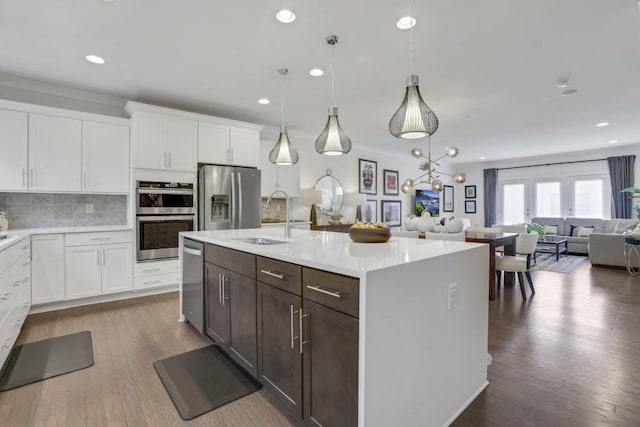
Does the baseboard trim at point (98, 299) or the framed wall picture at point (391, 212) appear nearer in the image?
the baseboard trim at point (98, 299)

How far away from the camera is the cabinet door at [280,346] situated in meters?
1.58

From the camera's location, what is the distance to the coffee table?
6875mm

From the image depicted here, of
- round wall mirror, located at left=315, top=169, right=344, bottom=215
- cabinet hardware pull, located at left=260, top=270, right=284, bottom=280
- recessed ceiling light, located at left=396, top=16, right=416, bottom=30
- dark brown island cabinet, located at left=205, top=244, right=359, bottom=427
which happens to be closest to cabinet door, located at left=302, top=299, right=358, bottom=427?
dark brown island cabinet, located at left=205, top=244, right=359, bottom=427

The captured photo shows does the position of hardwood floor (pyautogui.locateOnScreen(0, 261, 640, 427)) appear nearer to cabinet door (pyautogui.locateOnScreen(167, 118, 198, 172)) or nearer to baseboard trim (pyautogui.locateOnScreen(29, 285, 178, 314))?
baseboard trim (pyautogui.locateOnScreen(29, 285, 178, 314))

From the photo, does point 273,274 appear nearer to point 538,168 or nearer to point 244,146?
point 244,146

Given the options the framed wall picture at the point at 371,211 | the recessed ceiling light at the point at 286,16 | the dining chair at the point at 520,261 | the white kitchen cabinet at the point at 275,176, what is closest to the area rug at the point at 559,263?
the dining chair at the point at 520,261

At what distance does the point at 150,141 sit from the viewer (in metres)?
3.99

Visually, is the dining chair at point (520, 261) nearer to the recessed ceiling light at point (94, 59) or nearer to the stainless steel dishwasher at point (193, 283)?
the stainless steel dishwasher at point (193, 283)

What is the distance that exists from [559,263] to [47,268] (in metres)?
8.40

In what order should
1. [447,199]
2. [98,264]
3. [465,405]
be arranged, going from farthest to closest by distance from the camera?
[447,199] → [98,264] → [465,405]

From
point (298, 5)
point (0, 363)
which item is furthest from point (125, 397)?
point (298, 5)

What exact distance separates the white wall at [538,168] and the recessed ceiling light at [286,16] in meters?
9.13

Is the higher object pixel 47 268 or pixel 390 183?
pixel 390 183

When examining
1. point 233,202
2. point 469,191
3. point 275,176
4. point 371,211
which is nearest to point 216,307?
point 233,202
